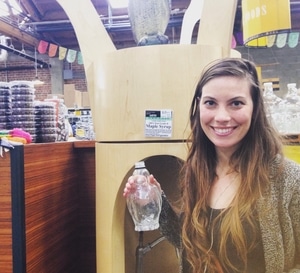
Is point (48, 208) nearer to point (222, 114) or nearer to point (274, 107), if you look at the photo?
point (222, 114)

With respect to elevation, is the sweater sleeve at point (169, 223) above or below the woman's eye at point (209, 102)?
below

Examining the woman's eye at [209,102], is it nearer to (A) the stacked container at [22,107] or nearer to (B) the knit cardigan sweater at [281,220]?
(B) the knit cardigan sweater at [281,220]

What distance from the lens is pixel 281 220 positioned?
Answer: 977mm

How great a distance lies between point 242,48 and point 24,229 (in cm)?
720

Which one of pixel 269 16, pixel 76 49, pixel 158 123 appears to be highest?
pixel 76 49

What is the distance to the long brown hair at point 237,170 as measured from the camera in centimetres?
100

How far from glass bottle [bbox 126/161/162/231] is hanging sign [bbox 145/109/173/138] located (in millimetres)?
133

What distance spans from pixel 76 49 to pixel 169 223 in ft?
24.0

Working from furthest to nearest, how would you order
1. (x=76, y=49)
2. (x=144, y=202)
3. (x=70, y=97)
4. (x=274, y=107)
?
(x=76, y=49), (x=70, y=97), (x=274, y=107), (x=144, y=202)

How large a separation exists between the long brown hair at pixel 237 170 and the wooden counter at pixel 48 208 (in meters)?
0.56

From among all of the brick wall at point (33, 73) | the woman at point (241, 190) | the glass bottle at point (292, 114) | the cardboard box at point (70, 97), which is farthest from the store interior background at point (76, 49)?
the woman at point (241, 190)

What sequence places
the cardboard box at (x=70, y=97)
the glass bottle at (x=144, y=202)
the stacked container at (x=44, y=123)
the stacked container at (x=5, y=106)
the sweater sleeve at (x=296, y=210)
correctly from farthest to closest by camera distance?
the cardboard box at (x=70, y=97) < the stacked container at (x=44, y=123) < the stacked container at (x=5, y=106) < the glass bottle at (x=144, y=202) < the sweater sleeve at (x=296, y=210)

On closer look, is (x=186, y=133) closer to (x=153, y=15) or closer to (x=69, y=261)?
(x=153, y=15)

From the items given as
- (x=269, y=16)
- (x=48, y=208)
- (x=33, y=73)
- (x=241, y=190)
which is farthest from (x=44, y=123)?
(x=33, y=73)
